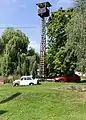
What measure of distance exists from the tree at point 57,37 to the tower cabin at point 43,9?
11.3m

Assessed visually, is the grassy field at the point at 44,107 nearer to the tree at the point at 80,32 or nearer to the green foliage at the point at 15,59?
the tree at the point at 80,32

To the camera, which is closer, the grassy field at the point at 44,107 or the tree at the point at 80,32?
the grassy field at the point at 44,107

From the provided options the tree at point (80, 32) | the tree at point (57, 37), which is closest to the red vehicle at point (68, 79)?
the tree at point (57, 37)

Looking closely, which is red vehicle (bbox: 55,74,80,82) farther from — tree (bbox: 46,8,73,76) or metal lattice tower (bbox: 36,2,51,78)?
metal lattice tower (bbox: 36,2,51,78)

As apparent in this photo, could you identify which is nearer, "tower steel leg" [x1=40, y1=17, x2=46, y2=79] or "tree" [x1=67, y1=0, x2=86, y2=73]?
"tree" [x1=67, y1=0, x2=86, y2=73]

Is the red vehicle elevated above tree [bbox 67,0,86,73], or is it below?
below

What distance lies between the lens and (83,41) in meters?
28.4

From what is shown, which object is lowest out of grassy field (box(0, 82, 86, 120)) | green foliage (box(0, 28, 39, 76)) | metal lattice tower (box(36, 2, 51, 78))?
grassy field (box(0, 82, 86, 120))

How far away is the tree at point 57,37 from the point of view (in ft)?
162

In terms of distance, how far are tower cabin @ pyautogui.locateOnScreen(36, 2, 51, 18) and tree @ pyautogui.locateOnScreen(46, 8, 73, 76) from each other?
11285 mm

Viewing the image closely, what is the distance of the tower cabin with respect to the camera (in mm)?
64875

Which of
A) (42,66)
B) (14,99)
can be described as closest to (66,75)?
(42,66)

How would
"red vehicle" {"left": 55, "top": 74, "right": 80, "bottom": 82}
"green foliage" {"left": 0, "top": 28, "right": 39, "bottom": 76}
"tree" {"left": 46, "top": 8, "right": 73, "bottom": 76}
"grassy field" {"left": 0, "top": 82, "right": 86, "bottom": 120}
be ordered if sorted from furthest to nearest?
"green foliage" {"left": 0, "top": 28, "right": 39, "bottom": 76}
"tree" {"left": 46, "top": 8, "right": 73, "bottom": 76}
"red vehicle" {"left": 55, "top": 74, "right": 80, "bottom": 82}
"grassy field" {"left": 0, "top": 82, "right": 86, "bottom": 120}

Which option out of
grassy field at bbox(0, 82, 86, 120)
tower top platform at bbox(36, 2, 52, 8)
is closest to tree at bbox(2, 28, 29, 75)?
tower top platform at bbox(36, 2, 52, 8)
